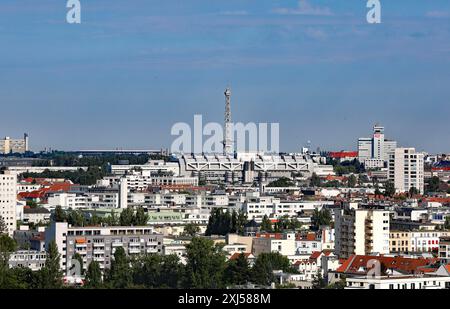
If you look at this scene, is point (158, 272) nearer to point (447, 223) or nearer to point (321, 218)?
point (447, 223)

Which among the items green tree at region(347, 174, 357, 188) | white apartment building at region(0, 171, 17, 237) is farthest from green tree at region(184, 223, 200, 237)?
green tree at region(347, 174, 357, 188)

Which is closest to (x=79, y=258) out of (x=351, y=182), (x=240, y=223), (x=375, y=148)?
(x=240, y=223)

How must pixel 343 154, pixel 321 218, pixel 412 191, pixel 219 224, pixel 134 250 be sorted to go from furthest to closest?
pixel 343 154 < pixel 412 191 < pixel 321 218 < pixel 219 224 < pixel 134 250

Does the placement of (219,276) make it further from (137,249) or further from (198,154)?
(198,154)

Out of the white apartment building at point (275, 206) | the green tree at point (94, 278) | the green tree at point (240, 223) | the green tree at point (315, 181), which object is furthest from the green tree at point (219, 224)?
the green tree at point (315, 181)

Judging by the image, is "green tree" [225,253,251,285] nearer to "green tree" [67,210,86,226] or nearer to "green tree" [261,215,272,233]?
"green tree" [67,210,86,226]
